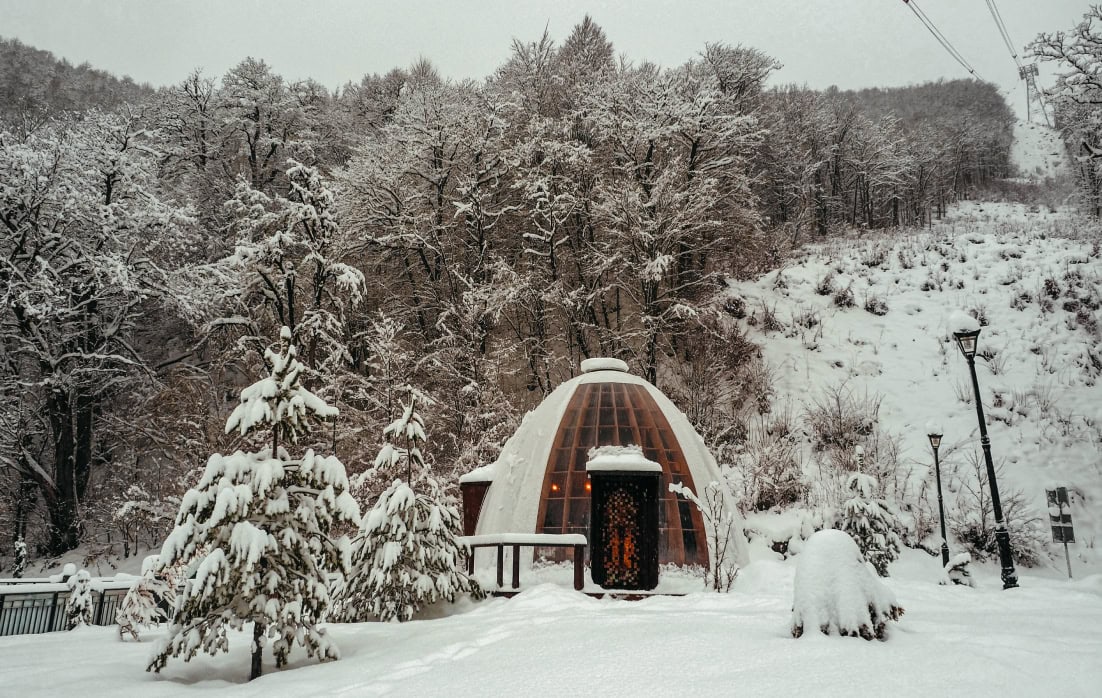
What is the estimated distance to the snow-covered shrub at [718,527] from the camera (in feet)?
30.6

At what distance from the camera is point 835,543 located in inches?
186

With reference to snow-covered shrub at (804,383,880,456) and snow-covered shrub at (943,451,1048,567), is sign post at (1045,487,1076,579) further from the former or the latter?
snow-covered shrub at (804,383,880,456)

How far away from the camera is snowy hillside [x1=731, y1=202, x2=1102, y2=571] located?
16.0 metres

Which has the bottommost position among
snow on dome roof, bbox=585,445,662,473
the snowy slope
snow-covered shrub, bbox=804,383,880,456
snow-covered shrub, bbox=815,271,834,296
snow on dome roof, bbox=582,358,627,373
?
snow on dome roof, bbox=585,445,662,473

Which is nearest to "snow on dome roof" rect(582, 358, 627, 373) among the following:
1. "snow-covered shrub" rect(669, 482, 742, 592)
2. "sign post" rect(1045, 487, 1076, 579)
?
"snow-covered shrub" rect(669, 482, 742, 592)

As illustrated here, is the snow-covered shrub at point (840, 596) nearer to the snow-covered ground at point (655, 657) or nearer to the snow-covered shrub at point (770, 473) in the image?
the snow-covered ground at point (655, 657)

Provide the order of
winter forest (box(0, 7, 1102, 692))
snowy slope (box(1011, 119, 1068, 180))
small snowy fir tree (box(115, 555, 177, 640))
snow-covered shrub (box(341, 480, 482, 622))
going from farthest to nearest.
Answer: snowy slope (box(1011, 119, 1068, 180)), winter forest (box(0, 7, 1102, 692)), small snowy fir tree (box(115, 555, 177, 640)), snow-covered shrub (box(341, 480, 482, 622))

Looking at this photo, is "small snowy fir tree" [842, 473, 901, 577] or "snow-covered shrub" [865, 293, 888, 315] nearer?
"small snowy fir tree" [842, 473, 901, 577]

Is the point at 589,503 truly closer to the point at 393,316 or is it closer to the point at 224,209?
the point at 393,316

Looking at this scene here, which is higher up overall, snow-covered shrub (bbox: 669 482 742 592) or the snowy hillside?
the snowy hillside

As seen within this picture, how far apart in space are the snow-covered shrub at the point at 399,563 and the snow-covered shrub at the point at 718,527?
3.74 m

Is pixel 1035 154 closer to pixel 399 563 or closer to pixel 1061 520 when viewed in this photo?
pixel 1061 520

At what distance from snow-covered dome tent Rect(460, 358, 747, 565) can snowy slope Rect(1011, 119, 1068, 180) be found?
50055 millimetres

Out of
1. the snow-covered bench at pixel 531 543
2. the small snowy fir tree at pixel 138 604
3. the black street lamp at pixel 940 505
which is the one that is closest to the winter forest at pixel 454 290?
the black street lamp at pixel 940 505
